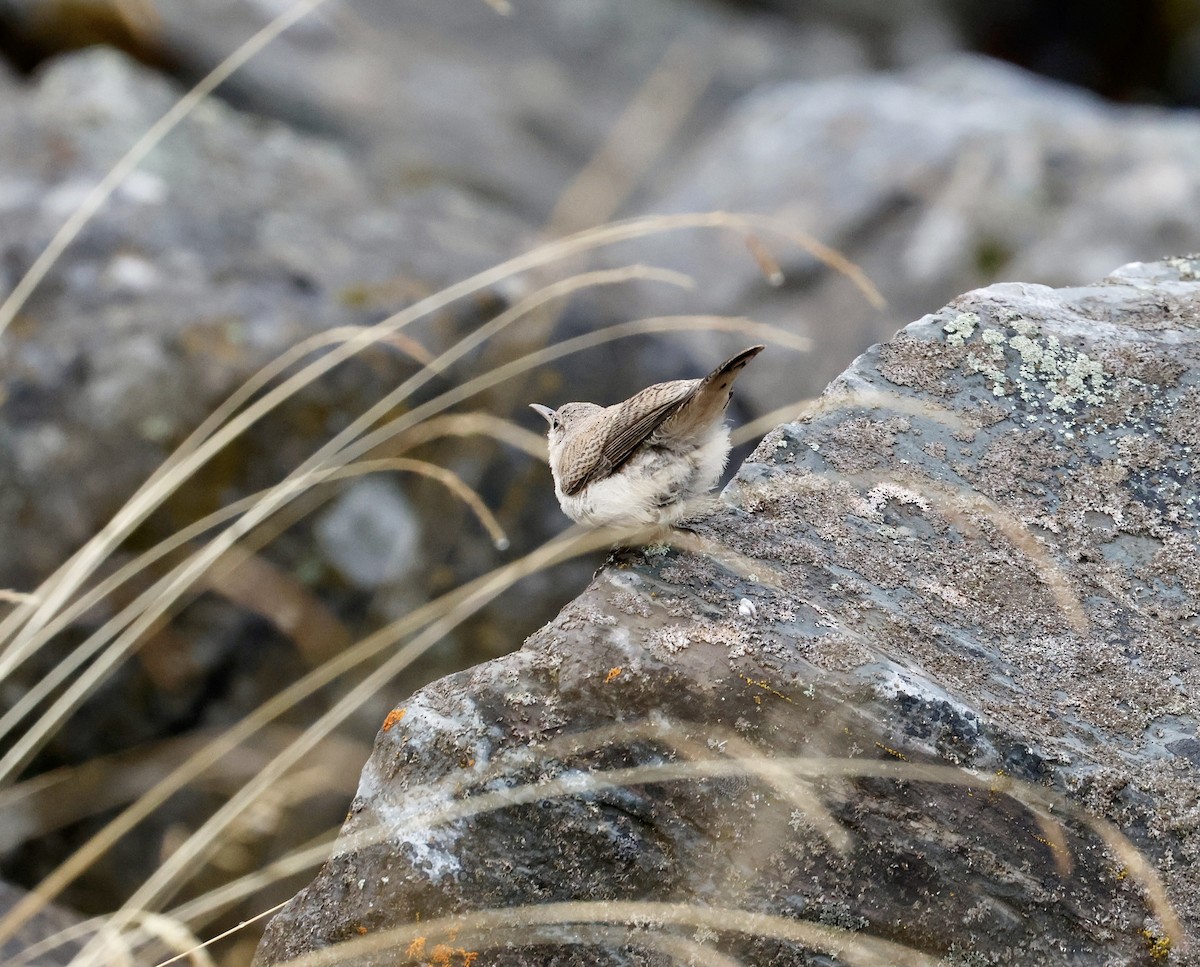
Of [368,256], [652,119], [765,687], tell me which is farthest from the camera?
[652,119]

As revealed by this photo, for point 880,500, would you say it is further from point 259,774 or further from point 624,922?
point 259,774

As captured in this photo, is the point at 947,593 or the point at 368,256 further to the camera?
the point at 368,256

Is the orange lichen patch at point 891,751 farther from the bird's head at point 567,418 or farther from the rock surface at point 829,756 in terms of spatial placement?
the bird's head at point 567,418

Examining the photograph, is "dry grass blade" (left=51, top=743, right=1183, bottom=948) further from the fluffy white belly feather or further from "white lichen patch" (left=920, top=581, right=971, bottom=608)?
the fluffy white belly feather

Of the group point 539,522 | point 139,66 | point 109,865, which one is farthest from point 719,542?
point 139,66

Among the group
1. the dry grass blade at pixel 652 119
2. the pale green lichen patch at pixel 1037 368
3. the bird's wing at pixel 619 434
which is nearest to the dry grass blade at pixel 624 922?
the bird's wing at pixel 619 434

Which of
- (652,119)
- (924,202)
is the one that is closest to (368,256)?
(924,202)
